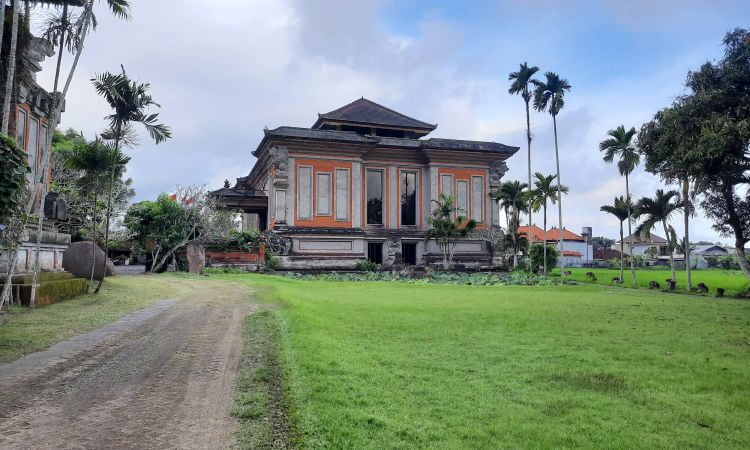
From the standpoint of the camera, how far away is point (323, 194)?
1281 inches

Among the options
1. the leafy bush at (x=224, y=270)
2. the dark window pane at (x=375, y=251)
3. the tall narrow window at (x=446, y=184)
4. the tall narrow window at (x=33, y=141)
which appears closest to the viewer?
the tall narrow window at (x=33, y=141)

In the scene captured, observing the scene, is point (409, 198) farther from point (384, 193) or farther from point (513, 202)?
point (513, 202)

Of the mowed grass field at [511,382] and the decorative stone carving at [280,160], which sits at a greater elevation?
the decorative stone carving at [280,160]

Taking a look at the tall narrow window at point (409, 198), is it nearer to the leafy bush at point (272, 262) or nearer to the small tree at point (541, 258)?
the small tree at point (541, 258)

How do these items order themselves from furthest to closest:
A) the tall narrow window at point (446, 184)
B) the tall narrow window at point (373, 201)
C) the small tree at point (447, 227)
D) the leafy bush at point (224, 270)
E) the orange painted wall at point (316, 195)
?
→ 1. the tall narrow window at point (446, 184)
2. the tall narrow window at point (373, 201)
3. the small tree at point (447, 227)
4. the orange painted wall at point (316, 195)
5. the leafy bush at point (224, 270)

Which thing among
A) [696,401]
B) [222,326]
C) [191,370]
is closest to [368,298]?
[222,326]

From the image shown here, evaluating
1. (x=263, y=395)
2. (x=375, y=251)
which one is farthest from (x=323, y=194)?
(x=263, y=395)

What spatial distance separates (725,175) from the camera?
15.2m

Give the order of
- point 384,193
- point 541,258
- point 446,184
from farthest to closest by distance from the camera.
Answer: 1. point 446,184
2. point 541,258
3. point 384,193

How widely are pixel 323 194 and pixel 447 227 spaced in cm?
803

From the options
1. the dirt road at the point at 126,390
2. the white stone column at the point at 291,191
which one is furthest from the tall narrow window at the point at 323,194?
the dirt road at the point at 126,390

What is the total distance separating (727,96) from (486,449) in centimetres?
1456

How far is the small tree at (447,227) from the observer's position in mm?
32312

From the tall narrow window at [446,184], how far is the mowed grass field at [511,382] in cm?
2528
